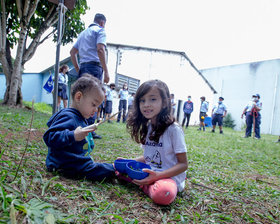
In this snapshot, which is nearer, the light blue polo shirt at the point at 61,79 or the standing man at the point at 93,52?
the standing man at the point at 93,52

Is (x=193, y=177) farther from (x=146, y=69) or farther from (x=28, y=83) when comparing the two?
(x=28, y=83)

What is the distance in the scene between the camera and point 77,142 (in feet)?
4.84

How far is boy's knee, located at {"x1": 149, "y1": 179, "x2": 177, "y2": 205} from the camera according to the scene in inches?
50.1

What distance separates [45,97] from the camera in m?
→ 14.4

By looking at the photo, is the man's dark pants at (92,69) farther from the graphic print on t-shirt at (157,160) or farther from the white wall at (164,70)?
the white wall at (164,70)

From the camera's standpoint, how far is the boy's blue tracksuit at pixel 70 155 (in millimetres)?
1349

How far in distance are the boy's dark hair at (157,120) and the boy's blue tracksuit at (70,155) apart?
42cm

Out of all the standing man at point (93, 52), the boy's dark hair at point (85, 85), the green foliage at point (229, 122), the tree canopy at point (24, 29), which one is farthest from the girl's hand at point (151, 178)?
the green foliage at point (229, 122)

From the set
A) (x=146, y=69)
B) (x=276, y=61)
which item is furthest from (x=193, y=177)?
(x=276, y=61)

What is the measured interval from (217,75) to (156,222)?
2139cm

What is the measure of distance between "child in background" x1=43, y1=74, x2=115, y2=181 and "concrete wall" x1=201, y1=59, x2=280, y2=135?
17963mm

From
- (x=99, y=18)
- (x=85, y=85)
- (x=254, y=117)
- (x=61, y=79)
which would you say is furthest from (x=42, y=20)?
(x=254, y=117)

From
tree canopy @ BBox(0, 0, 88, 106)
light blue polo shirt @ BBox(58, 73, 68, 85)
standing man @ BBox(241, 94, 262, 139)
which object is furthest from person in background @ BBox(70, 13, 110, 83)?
standing man @ BBox(241, 94, 262, 139)

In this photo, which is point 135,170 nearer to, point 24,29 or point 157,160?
point 157,160
